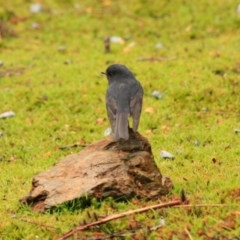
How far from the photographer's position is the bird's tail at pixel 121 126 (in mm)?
6801

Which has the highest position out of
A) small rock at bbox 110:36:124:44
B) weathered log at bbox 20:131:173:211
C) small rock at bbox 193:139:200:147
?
weathered log at bbox 20:131:173:211

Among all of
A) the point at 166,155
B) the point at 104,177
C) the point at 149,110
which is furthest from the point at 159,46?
the point at 104,177

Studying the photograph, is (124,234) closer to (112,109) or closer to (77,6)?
(112,109)

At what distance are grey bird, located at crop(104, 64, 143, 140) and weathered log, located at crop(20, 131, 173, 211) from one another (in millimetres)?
136

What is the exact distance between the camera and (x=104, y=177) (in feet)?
21.4

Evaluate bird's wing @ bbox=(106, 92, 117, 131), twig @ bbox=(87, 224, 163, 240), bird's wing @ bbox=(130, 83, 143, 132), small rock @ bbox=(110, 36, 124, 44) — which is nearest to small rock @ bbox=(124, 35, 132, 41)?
small rock @ bbox=(110, 36, 124, 44)

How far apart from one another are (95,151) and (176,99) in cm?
365

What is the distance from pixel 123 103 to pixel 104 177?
106 centimetres

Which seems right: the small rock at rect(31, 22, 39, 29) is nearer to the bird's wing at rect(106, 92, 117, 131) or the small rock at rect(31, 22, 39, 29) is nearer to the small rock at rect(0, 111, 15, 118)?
the small rock at rect(0, 111, 15, 118)

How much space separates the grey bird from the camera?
695 cm

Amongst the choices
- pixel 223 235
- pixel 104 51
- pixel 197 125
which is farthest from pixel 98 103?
pixel 223 235

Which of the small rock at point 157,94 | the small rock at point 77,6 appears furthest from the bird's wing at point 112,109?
the small rock at point 77,6

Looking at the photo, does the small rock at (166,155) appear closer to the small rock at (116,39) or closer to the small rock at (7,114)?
the small rock at (7,114)

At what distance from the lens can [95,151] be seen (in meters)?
6.98
